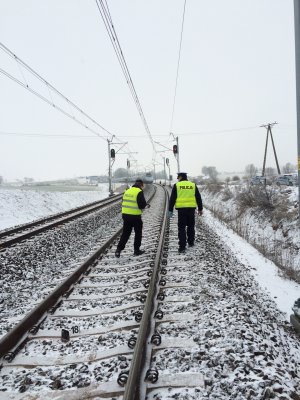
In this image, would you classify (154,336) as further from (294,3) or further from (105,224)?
(105,224)

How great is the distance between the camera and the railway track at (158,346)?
104 inches

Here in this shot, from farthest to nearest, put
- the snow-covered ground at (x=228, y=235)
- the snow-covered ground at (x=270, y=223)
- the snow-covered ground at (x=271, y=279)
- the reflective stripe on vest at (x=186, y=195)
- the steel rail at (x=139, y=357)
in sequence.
Answer: the snow-covered ground at (x=270, y=223), the reflective stripe on vest at (x=186, y=195), the snow-covered ground at (x=228, y=235), the snow-covered ground at (x=271, y=279), the steel rail at (x=139, y=357)

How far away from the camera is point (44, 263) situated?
Result: 701 cm

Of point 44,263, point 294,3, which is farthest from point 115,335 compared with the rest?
point 294,3

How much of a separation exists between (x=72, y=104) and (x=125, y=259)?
12.4m

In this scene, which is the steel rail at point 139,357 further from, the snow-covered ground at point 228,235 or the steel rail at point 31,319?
the snow-covered ground at point 228,235

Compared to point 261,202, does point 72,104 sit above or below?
above

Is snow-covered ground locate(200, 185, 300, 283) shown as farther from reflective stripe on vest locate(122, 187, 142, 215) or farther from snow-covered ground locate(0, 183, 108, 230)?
snow-covered ground locate(0, 183, 108, 230)

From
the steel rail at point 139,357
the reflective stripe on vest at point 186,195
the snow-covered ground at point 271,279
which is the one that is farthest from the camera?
the reflective stripe on vest at point 186,195

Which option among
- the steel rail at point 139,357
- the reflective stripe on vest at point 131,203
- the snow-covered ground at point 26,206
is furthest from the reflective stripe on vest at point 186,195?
the snow-covered ground at point 26,206

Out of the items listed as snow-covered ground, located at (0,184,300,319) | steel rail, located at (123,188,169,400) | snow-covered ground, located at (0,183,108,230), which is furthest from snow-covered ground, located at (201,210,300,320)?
snow-covered ground, located at (0,183,108,230)

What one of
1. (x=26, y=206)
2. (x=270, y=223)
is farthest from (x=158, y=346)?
(x=26, y=206)

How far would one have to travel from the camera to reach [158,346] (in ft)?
10.6

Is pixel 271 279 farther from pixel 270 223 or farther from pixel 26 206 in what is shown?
pixel 26 206
